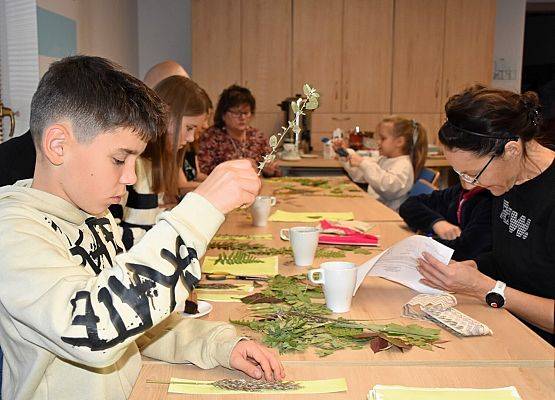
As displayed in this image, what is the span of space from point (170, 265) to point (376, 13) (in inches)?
244

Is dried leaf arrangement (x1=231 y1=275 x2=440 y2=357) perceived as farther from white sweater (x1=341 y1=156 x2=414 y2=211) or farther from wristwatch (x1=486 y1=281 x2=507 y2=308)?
white sweater (x1=341 y1=156 x2=414 y2=211)

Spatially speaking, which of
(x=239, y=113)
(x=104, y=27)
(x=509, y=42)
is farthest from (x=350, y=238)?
(x=509, y=42)

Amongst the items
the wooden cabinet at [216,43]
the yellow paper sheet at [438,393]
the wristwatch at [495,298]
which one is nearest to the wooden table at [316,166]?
the wooden cabinet at [216,43]

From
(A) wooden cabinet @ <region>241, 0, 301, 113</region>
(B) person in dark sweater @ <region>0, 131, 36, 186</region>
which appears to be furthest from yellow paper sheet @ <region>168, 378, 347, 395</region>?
(A) wooden cabinet @ <region>241, 0, 301, 113</region>

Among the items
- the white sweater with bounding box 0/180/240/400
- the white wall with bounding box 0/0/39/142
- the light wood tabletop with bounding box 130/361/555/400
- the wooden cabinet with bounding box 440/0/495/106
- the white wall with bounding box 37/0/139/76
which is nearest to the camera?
the white sweater with bounding box 0/180/240/400

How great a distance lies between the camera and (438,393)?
1.08 metres

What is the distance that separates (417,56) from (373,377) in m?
6.03

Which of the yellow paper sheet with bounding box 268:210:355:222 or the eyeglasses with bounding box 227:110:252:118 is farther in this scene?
the eyeglasses with bounding box 227:110:252:118

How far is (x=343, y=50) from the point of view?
22.3 feet

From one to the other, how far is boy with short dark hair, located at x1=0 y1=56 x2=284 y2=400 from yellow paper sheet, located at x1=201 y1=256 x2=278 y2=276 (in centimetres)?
48

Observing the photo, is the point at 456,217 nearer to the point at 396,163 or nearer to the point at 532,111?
the point at 532,111

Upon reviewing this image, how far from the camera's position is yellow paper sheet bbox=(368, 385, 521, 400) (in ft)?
3.49

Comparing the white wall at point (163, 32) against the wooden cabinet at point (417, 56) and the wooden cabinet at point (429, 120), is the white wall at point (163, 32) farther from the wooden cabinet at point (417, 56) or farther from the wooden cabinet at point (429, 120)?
the wooden cabinet at point (429, 120)

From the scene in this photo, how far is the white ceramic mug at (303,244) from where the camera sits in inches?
75.4
